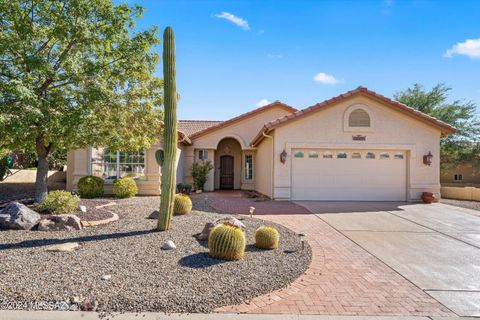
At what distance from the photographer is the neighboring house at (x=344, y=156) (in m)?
14.0

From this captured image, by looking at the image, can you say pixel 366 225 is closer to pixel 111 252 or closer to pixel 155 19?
pixel 111 252

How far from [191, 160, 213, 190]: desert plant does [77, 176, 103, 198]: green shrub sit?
5.93 m

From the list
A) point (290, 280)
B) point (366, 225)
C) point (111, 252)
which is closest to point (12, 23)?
point (111, 252)

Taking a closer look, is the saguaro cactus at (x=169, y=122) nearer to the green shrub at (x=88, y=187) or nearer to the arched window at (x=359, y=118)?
the green shrub at (x=88, y=187)

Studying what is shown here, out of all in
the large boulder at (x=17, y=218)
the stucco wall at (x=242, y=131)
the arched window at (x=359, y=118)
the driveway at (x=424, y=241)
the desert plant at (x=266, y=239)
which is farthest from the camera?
the stucco wall at (x=242, y=131)

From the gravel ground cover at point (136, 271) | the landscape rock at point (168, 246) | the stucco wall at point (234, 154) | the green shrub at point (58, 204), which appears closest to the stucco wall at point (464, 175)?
the stucco wall at point (234, 154)

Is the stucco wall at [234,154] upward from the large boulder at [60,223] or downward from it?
upward

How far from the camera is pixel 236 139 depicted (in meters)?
19.6

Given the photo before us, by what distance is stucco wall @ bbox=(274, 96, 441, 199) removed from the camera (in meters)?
14.0

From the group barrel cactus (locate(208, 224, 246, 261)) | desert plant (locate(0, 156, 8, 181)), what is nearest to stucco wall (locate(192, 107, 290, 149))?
desert plant (locate(0, 156, 8, 181))

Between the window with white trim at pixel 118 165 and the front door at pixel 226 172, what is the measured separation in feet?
22.2

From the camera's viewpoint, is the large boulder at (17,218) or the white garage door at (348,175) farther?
the white garage door at (348,175)

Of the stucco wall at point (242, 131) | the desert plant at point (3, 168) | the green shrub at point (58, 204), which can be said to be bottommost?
the green shrub at point (58, 204)

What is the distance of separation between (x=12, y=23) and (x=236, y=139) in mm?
13361
